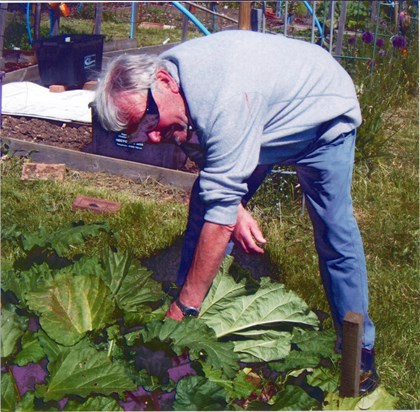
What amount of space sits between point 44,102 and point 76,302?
5.93ft

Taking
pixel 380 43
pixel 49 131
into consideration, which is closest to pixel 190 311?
pixel 49 131

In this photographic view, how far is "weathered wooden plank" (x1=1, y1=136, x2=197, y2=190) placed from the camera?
3855 mm

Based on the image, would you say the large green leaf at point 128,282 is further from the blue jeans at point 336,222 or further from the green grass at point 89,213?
the green grass at point 89,213

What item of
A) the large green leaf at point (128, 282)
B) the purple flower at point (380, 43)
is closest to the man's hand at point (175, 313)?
the large green leaf at point (128, 282)

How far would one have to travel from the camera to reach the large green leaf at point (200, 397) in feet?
6.25

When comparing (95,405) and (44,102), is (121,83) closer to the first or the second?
(95,405)

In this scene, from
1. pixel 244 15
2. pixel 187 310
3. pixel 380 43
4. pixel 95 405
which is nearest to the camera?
pixel 95 405

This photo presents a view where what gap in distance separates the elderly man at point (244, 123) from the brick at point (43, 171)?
4.20ft

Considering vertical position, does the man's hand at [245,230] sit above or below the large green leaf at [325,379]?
above

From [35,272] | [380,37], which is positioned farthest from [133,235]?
[380,37]

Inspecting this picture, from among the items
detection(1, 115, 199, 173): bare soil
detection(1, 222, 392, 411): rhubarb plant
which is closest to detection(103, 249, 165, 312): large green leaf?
detection(1, 222, 392, 411): rhubarb plant

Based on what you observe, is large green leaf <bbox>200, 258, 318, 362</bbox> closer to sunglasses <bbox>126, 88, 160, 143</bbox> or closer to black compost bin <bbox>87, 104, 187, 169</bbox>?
sunglasses <bbox>126, 88, 160, 143</bbox>

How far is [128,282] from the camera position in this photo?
8.14 ft

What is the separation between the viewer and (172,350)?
6.82 feet
